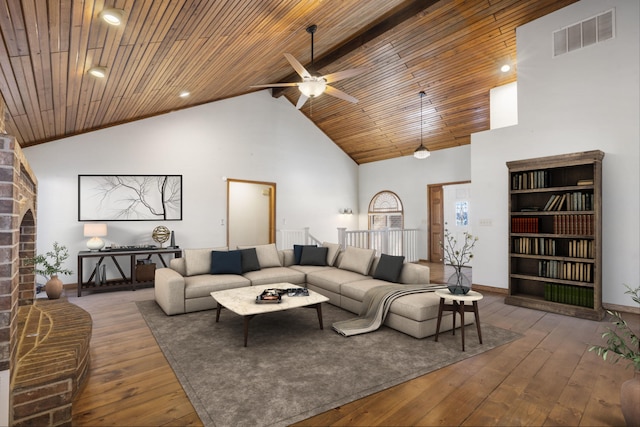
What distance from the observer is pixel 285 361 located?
2.85m

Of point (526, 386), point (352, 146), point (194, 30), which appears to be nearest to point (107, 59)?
point (194, 30)

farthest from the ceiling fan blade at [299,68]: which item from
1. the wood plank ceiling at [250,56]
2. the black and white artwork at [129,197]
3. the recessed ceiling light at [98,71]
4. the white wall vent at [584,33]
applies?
the black and white artwork at [129,197]

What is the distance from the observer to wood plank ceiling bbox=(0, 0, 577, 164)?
2691mm

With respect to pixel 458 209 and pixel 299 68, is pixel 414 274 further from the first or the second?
pixel 458 209

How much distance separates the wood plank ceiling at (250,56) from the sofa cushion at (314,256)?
10.5 ft

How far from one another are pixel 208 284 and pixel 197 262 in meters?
0.65

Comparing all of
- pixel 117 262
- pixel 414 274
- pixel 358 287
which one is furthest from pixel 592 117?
pixel 117 262

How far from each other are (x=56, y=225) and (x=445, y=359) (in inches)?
255

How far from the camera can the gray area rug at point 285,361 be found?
2.20 m

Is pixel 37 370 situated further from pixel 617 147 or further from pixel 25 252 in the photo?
pixel 617 147

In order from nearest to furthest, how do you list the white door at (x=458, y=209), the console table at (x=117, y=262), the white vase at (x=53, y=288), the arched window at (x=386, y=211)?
1. the white vase at (x=53, y=288)
2. the console table at (x=117, y=262)
3. the white door at (x=458, y=209)
4. the arched window at (x=386, y=211)

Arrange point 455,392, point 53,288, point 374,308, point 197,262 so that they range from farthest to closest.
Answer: point 197,262
point 53,288
point 374,308
point 455,392

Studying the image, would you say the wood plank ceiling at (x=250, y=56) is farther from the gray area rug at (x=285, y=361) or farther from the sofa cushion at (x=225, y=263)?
the gray area rug at (x=285, y=361)

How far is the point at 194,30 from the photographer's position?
3330mm
